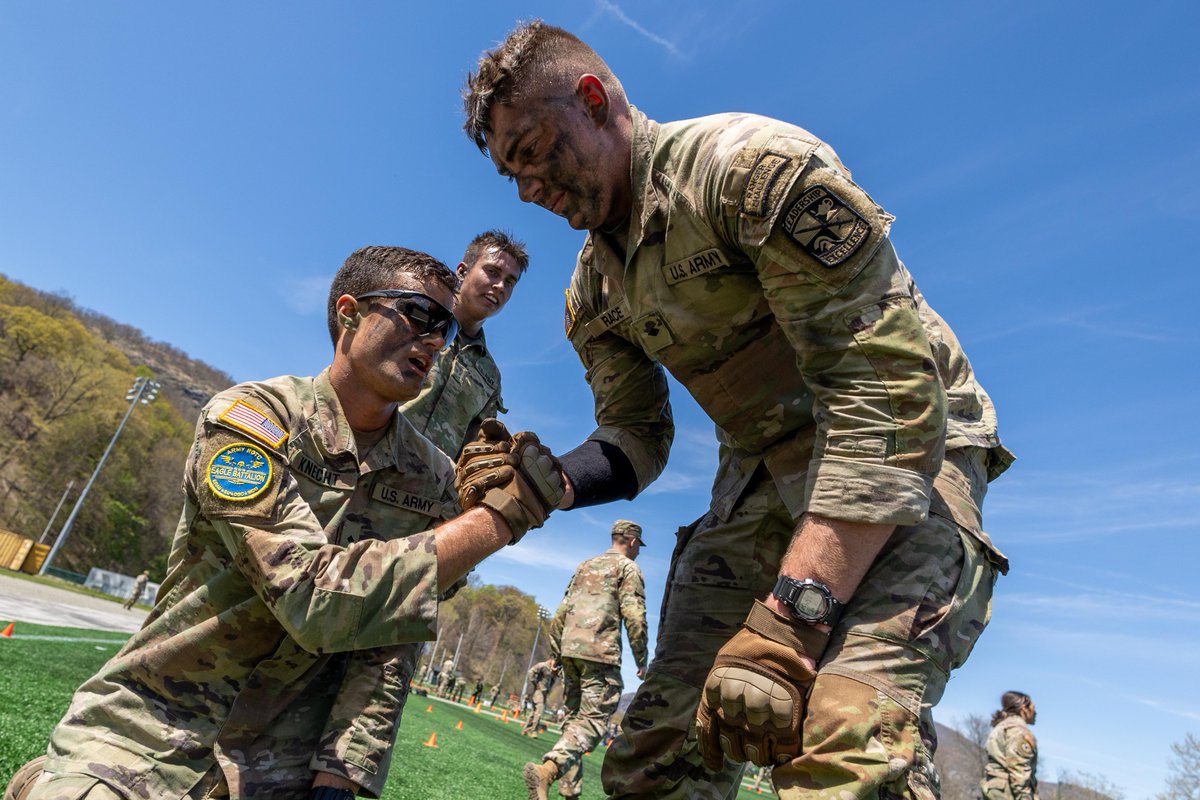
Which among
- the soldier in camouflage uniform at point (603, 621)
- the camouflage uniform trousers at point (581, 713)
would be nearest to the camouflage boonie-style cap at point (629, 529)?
the soldier in camouflage uniform at point (603, 621)

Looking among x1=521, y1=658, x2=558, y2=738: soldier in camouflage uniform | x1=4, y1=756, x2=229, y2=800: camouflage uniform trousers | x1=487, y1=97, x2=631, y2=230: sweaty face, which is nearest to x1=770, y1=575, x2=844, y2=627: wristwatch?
x1=487, y1=97, x2=631, y2=230: sweaty face

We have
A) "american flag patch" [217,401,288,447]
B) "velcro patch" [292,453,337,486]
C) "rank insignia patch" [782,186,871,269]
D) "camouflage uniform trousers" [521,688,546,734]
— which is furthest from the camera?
"camouflage uniform trousers" [521,688,546,734]

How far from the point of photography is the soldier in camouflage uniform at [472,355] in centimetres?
515

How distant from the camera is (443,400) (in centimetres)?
516

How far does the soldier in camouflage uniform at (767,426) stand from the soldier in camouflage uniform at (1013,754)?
1238 centimetres

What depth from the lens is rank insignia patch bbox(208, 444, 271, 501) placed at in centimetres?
220

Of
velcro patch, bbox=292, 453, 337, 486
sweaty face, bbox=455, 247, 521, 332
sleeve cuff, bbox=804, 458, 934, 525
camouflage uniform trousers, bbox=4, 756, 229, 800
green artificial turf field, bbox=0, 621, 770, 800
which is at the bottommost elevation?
green artificial turf field, bbox=0, 621, 770, 800

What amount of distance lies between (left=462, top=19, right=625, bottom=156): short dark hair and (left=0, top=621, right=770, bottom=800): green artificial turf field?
3.85m

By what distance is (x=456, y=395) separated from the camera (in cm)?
525

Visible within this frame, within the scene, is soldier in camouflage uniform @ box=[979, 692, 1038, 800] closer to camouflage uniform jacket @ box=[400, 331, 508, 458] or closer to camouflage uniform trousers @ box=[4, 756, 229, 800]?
camouflage uniform jacket @ box=[400, 331, 508, 458]

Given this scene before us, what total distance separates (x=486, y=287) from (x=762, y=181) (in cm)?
388

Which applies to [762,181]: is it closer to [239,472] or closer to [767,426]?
[767,426]

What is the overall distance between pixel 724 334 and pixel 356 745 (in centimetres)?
187

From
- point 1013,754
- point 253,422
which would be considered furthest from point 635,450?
point 1013,754
